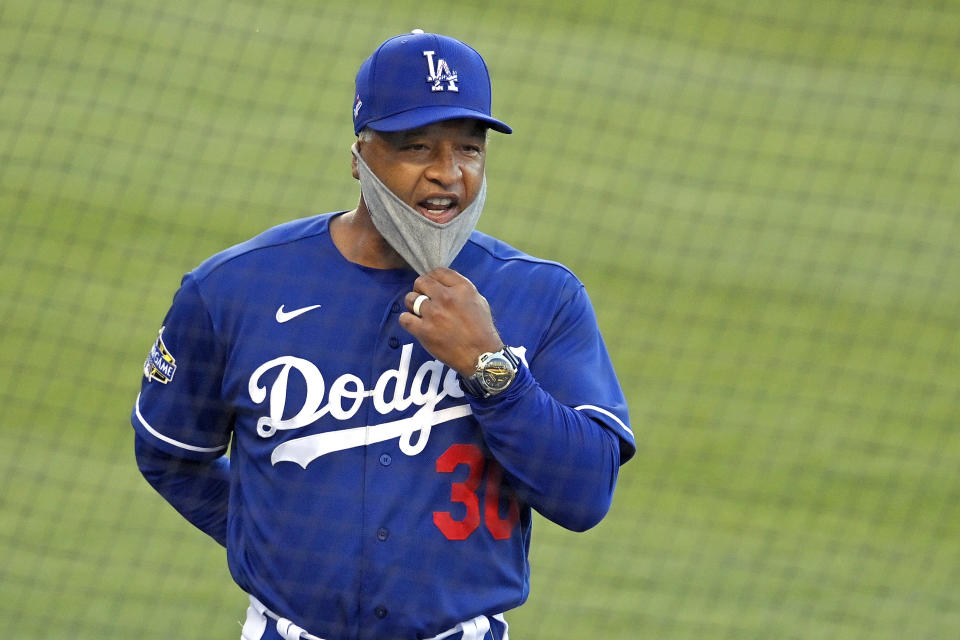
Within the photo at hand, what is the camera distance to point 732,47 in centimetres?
726

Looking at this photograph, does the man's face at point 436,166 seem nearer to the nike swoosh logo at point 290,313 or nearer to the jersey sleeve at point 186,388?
the nike swoosh logo at point 290,313

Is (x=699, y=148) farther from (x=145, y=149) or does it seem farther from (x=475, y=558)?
(x=475, y=558)

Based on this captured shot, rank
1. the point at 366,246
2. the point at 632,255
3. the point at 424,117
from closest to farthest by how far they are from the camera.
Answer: the point at 424,117
the point at 366,246
the point at 632,255

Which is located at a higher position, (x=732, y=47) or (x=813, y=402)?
(x=732, y=47)

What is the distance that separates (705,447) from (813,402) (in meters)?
0.61

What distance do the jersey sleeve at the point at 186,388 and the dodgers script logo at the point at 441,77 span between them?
22.9 inches

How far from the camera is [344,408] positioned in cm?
235

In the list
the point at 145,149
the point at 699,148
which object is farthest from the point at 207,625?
the point at 699,148

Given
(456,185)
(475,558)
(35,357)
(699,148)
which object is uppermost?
(456,185)

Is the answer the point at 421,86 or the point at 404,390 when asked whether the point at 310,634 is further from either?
the point at 421,86

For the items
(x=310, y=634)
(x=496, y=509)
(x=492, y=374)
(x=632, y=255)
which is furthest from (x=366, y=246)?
(x=632, y=255)

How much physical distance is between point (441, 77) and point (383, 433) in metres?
0.65

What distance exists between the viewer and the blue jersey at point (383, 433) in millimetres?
2289

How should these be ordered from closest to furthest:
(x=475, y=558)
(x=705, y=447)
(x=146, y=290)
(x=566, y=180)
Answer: (x=475, y=558) → (x=705, y=447) → (x=146, y=290) → (x=566, y=180)
